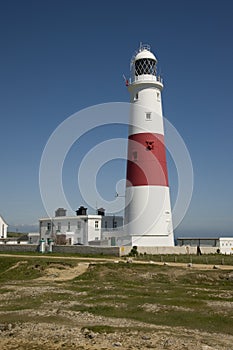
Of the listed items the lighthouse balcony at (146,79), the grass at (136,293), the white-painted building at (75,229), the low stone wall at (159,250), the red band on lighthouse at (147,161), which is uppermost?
the lighthouse balcony at (146,79)

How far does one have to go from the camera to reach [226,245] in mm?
46656

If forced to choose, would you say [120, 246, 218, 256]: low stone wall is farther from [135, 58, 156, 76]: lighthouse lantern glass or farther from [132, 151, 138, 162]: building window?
[135, 58, 156, 76]: lighthouse lantern glass

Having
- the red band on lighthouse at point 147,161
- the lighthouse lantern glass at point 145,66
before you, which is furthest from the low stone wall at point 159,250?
the lighthouse lantern glass at point 145,66

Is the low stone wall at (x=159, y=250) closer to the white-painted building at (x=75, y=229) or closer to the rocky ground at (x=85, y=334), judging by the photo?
the white-painted building at (x=75, y=229)

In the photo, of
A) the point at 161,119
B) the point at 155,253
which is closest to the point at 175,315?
the point at 155,253

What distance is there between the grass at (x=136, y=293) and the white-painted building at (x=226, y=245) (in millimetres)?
16702

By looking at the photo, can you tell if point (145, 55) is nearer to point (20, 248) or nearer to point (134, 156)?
point (134, 156)

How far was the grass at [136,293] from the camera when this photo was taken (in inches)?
691

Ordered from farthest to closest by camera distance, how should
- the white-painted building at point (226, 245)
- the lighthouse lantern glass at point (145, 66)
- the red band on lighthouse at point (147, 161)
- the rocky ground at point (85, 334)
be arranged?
1. the white-painted building at point (226, 245)
2. the lighthouse lantern glass at point (145, 66)
3. the red band on lighthouse at point (147, 161)
4. the rocky ground at point (85, 334)

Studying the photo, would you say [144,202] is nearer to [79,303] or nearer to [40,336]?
[79,303]

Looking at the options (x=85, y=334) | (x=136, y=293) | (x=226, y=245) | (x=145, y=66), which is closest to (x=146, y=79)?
(x=145, y=66)

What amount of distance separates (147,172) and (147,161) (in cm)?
105

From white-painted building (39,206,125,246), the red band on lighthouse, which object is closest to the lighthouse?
the red band on lighthouse

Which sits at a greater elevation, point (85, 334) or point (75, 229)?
point (75, 229)
